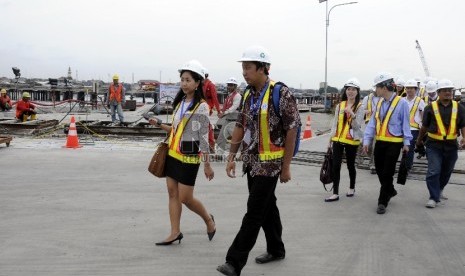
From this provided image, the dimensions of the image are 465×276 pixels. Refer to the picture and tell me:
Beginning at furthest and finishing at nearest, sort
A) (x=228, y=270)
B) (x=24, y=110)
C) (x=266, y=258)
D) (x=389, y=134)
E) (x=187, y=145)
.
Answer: (x=24, y=110) → (x=389, y=134) → (x=187, y=145) → (x=266, y=258) → (x=228, y=270)

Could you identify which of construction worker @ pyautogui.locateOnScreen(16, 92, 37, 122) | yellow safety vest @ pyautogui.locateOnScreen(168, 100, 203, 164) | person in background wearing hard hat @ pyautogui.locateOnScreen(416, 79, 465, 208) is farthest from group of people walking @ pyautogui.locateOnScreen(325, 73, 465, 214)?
construction worker @ pyautogui.locateOnScreen(16, 92, 37, 122)

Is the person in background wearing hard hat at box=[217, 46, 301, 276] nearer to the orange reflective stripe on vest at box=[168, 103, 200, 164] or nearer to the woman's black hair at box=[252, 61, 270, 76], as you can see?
the woman's black hair at box=[252, 61, 270, 76]

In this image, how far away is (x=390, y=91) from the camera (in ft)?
19.7

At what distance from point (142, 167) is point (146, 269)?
495 cm

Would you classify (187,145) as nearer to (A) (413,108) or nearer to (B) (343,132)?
(B) (343,132)

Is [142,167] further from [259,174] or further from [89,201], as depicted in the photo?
[259,174]

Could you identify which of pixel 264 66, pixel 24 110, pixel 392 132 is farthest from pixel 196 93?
pixel 24 110

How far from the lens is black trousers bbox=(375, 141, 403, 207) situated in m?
5.96

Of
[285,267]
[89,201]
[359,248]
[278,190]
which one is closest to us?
[285,267]

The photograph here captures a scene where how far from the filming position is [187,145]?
14.4 feet

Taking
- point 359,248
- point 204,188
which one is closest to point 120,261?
point 359,248

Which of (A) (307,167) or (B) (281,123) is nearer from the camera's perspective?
(B) (281,123)

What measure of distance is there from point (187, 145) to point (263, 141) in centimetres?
89

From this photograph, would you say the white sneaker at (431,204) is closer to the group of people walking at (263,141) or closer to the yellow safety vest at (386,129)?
the group of people walking at (263,141)
